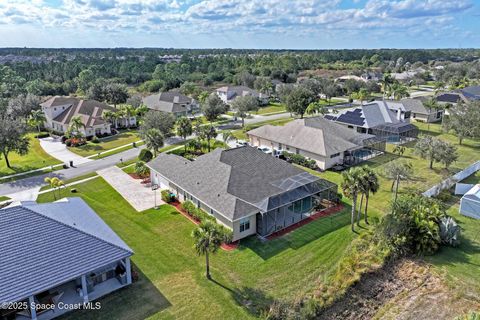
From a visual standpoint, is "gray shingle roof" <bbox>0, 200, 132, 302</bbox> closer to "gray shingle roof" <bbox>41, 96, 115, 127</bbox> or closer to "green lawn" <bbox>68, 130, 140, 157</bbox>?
"green lawn" <bbox>68, 130, 140, 157</bbox>

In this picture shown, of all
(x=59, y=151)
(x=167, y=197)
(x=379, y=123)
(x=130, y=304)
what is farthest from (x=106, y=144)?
(x=379, y=123)

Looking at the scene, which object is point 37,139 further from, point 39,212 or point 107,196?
point 39,212

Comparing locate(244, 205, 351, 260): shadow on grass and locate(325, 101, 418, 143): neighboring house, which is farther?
locate(325, 101, 418, 143): neighboring house

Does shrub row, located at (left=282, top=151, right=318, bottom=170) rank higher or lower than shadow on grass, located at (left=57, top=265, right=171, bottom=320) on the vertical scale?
higher

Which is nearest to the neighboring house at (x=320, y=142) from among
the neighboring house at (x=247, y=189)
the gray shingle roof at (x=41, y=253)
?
the neighboring house at (x=247, y=189)

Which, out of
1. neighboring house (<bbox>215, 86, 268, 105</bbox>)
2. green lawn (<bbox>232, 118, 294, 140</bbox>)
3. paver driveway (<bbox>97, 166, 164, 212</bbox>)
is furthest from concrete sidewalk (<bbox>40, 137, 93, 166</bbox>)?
neighboring house (<bbox>215, 86, 268, 105</bbox>)

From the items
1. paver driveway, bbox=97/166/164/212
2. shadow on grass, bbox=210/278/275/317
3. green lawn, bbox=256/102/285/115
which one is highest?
green lawn, bbox=256/102/285/115
